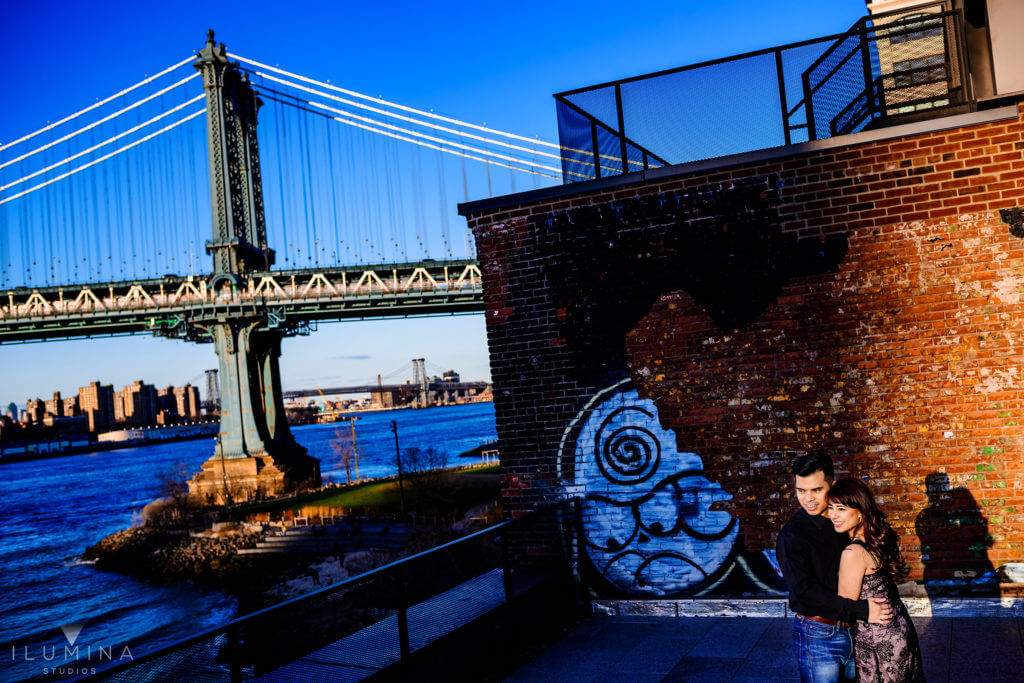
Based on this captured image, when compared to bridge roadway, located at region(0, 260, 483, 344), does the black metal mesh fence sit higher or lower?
lower

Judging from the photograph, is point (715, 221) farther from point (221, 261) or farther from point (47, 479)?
point (47, 479)

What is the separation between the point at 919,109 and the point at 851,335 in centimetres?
236

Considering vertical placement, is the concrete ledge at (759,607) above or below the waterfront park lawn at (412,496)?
above

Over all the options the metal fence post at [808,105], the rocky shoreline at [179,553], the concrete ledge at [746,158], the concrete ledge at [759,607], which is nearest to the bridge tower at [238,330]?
the rocky shoreline at [179,553]

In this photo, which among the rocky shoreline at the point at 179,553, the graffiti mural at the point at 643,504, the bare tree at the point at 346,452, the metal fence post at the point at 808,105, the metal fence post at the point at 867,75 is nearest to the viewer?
the graffiti mural at the point at 643,504

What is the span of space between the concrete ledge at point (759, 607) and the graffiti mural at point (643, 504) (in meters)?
0.12

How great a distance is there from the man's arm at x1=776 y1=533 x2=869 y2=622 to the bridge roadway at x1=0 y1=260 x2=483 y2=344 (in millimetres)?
51203

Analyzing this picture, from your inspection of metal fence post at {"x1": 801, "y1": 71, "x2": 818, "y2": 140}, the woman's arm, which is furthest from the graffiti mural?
the woman's arm

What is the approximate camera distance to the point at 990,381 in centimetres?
662

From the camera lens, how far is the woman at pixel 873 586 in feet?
11.6

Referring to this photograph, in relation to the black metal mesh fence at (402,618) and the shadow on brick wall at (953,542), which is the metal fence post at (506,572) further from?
the shadow on brick wall at (953,542)

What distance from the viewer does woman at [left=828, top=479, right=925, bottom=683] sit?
353cm

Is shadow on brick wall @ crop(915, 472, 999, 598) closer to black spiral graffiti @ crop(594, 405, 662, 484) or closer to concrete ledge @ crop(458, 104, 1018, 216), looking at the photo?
black spiral graffiti @ crop(594, 405, 662, 484)

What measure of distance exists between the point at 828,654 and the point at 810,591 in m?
0.31
